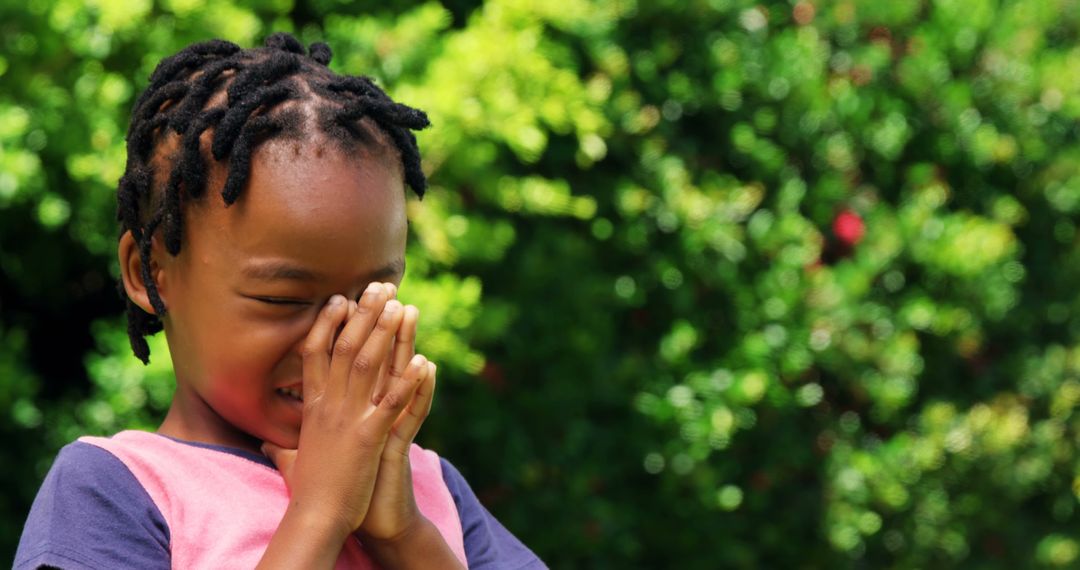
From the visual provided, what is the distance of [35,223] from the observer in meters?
3.94

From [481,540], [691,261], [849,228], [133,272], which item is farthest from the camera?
[849,228]

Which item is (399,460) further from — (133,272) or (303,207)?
(133,272)

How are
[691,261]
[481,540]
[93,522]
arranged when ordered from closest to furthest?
1. [93,522]
2. [481,540]
3. [691,261]

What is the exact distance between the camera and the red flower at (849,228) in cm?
547

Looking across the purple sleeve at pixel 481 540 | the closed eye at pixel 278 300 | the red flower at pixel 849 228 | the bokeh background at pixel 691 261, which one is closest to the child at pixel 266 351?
the closed eye at pixel 278 300

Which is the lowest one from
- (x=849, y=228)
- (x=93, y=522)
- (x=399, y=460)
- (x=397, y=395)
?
(x=849, y=228)

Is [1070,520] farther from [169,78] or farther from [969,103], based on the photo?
[169,78]

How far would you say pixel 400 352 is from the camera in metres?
1.90

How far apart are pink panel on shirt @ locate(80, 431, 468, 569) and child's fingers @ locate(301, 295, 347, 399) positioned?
0.56ft

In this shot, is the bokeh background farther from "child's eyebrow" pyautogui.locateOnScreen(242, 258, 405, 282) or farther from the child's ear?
"child's eyebrow" pyautogui.locateOnScreen(242, 258, 405, 282)

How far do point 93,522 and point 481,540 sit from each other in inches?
24.7

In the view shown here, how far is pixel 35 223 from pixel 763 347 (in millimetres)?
2441

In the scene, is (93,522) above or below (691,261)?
above

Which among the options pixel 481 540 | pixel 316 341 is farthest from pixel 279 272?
pixel 481 540
